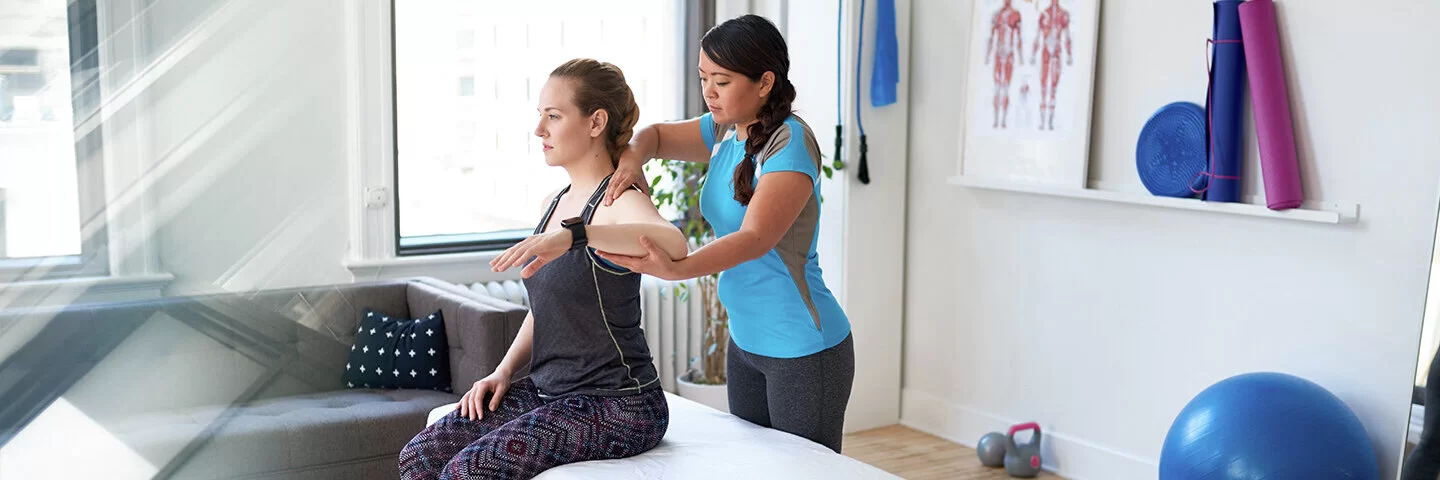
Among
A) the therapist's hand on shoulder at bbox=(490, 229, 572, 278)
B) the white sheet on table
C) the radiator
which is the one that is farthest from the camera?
the radiator

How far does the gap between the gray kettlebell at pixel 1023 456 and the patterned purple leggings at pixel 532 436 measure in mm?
1758

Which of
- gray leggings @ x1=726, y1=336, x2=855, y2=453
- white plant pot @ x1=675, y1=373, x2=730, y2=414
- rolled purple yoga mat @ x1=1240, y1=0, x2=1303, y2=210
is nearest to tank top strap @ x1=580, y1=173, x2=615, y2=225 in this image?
gray leggings @ x1=726, y1=336, x2=855, y2=453

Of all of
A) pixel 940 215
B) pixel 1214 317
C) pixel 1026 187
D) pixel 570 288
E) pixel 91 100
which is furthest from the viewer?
pixel 940 215

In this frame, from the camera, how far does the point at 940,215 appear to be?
3861 millimetres

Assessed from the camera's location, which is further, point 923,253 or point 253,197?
point 923,253

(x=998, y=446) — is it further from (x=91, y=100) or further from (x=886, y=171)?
(x=91, y=100)

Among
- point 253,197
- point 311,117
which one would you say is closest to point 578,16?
point 311,117

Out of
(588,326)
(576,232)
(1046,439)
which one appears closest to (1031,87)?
(1046,439)

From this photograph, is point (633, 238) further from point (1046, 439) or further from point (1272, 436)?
point (1046, 439)

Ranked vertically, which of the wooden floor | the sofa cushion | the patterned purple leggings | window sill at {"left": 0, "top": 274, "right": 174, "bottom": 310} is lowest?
the wooden floor

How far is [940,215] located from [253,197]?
79.6 inches

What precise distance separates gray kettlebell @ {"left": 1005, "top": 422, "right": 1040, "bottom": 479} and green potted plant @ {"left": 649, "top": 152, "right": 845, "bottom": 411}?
87 cm

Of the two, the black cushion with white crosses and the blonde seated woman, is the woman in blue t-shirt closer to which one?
the blonde seated woman

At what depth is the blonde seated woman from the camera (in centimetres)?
183
